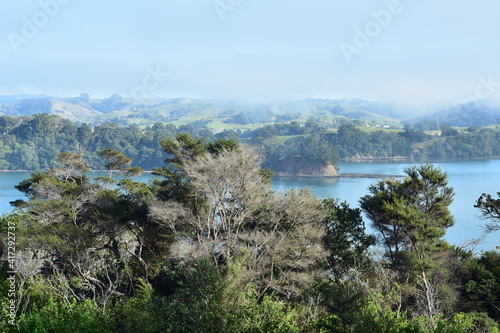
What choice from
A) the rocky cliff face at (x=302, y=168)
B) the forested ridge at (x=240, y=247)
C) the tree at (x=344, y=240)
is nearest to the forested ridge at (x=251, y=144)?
the rocky cliff face at (x=302, y=168)

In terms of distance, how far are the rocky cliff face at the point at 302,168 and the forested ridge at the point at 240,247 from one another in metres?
48.1

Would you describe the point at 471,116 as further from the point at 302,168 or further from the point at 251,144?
the point at 251,144

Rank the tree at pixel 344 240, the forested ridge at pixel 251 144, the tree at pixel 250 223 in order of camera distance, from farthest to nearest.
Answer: the forested ridge at pixel 251 144 < the tree at pixel 344 240 < the tree at pixel 250 223

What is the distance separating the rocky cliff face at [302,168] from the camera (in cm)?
6222

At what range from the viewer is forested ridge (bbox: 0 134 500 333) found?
1052 centimetres

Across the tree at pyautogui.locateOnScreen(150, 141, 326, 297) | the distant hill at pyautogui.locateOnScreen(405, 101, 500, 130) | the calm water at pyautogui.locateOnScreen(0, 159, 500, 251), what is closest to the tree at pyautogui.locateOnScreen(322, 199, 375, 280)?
the tree at pyautogui.locateOnScreen(150, 141, 326, 297)

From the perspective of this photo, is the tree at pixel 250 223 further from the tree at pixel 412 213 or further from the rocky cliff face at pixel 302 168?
the rocky cliff face at pixel 302 168

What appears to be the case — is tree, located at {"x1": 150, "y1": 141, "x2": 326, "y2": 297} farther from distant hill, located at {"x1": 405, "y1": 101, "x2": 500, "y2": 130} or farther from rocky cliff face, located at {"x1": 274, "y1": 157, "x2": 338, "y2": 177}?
distant hill, located at {"x1": 405, "y1": 101, "x2": 500, "y2": 130}

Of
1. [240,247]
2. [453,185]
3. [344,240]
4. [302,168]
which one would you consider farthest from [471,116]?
[240,247]

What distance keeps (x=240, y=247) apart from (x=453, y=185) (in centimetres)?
3981

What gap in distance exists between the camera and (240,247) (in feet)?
35.7

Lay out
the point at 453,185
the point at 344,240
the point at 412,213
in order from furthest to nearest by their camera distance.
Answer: the point at 453,185 < the point at 344,240 < the point at 412,213

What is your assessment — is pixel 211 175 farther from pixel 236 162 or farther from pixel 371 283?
pixel 371 283

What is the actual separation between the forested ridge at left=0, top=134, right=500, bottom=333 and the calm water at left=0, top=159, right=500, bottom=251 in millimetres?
10992
